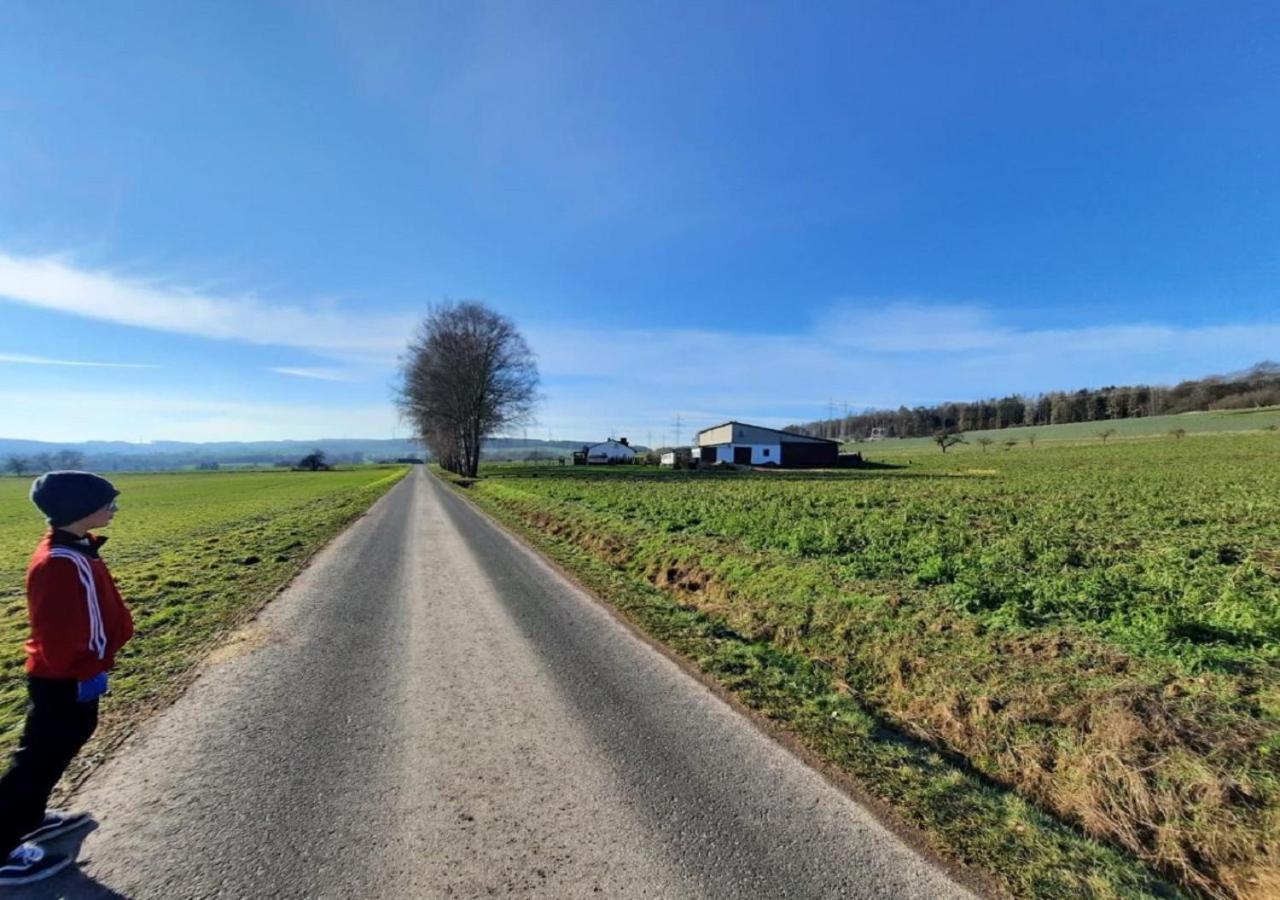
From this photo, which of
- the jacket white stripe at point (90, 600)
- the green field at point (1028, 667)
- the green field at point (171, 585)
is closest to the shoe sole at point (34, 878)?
the jacket white stripe at point (90, 600)

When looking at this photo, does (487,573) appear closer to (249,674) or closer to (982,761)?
(249,674)

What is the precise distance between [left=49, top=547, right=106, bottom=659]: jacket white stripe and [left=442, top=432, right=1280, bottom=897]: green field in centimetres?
475

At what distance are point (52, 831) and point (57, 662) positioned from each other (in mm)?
1060

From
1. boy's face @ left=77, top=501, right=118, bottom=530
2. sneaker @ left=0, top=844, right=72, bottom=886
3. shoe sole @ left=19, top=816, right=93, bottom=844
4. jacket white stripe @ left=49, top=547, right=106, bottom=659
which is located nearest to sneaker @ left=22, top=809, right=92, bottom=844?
shoe sole @ left=19, top=816, right=93, bottom=844

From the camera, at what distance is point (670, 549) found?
11.7 meters

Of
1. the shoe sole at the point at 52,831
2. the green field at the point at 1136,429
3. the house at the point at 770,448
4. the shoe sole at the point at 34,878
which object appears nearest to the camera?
the shoe sole at the point at 34,878

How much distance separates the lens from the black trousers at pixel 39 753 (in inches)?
118

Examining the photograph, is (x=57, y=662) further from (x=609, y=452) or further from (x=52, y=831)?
(x=609, y=452)

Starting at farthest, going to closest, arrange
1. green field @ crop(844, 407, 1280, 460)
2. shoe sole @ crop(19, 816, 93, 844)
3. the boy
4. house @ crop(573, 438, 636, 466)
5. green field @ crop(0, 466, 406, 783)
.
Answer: house @ crop(573, 438, 636, 466) < green field @ crop(844, 407, 1280, 460) < green field @ crop(0, 466, 406, 783) < shoe sole @ crop(19, 816, 93, 844) < the boy

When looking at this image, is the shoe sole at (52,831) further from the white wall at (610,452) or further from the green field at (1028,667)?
the white wall at (610,452)

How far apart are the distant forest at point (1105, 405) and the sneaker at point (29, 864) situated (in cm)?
13884

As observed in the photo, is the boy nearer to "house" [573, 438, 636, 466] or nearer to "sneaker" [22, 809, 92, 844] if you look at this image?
"sneaker" [22, 809, 92, 844]

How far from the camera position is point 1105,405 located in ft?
390

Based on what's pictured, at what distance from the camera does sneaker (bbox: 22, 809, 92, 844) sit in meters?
3.23
